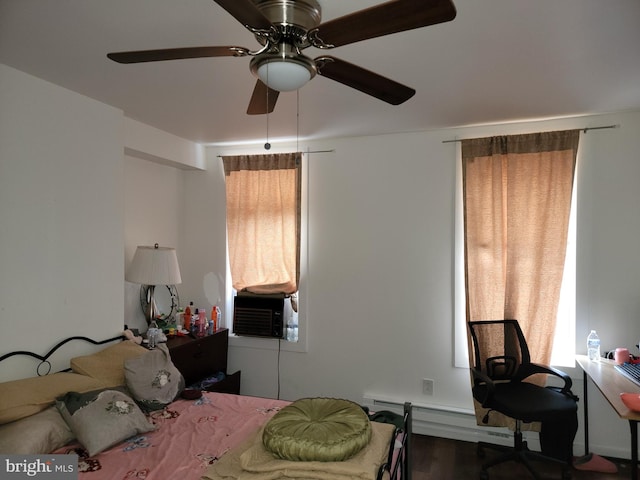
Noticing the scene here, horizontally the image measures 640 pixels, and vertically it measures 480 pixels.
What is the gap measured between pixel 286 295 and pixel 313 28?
112 inches

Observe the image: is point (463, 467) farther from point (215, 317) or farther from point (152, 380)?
point (215, 317)

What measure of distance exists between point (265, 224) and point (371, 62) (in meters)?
2.06

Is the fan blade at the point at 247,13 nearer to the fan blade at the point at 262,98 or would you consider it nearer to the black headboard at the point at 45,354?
the fan blade at the point at 262,98

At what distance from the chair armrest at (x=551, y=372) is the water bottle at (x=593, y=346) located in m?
0.23

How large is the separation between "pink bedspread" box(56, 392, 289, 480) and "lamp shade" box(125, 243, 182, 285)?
3.22 feet

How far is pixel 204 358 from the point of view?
3.61 m

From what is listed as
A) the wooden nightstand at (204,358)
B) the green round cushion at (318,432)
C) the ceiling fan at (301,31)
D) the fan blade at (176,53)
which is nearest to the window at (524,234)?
the green round cushion at (318,432)

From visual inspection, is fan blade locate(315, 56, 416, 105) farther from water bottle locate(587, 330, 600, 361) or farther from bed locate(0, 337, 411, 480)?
water bottle locate(587, 330, 600, 361)

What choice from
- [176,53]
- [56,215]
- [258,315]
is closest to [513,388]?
[258,315]

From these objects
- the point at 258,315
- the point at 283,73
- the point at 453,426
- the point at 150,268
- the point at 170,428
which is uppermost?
the point at 283,73

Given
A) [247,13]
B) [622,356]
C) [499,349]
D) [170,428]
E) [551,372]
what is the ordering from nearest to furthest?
[247,13] < [170,428] < [622,356] < [551,372] < [499,349]

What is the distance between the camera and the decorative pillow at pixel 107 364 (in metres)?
2.50

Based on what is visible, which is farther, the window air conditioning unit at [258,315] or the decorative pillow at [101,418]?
the window air conditioning unit at [258,315]

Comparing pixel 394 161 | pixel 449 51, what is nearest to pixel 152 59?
pixel 449 51
